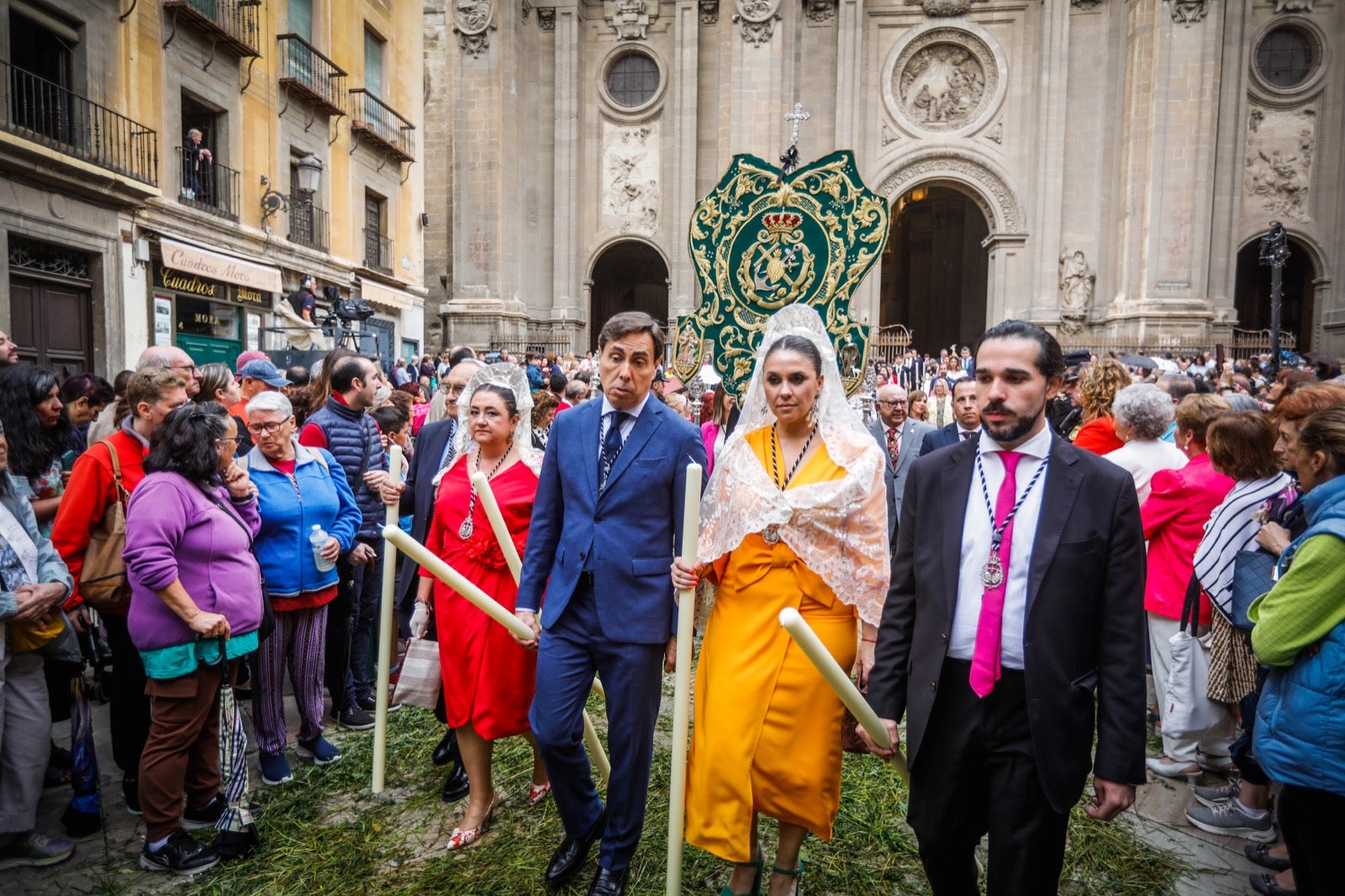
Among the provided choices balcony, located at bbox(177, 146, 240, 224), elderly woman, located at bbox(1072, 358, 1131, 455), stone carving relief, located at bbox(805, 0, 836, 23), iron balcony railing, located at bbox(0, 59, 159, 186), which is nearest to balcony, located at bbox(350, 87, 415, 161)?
balcony, located at bbox(177, 146, 240, 224)

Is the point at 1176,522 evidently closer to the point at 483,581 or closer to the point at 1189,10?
the point at 483,581

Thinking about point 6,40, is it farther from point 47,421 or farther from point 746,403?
point 746,403

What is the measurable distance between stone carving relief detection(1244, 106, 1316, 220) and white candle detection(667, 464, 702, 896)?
93.0ft

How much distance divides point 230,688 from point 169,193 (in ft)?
39.7

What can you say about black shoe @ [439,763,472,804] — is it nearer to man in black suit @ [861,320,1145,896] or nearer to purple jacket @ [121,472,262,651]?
purple jacket @ [121,472,262,651]

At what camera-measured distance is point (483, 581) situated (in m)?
3.68

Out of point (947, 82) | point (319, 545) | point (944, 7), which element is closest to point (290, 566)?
point (319, 545)

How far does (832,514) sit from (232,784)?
2.89 m

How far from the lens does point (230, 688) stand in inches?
140

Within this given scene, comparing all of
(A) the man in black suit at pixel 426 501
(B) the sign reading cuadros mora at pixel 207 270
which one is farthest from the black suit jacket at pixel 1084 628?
(B) the sign reading cuadros mora at pixel 207 270

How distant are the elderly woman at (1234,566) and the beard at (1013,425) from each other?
2.15 metres

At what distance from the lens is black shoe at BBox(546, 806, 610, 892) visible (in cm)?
327

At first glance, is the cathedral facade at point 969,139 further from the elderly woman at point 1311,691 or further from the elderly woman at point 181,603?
the elderly woman at point 1311,691

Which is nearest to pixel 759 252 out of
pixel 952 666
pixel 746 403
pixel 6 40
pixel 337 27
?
pixel 746 403
